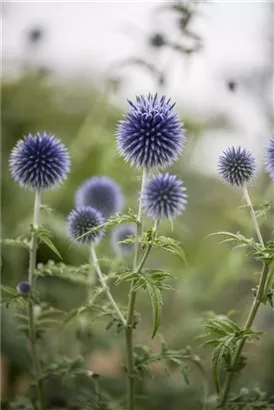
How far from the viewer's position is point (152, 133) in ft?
3.40

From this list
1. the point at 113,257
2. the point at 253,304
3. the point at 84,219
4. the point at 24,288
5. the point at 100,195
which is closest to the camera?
the point at 253,304

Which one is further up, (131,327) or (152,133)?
(152,133)

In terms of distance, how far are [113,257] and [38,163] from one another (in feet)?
3.16

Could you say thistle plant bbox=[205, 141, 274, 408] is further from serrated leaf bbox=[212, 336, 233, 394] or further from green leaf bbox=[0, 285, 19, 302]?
green leaf bbox=[0, 285, 19, 302]

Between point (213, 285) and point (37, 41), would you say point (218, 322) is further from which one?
point (37, 41)

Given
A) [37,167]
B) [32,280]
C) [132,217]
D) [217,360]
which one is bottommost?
[217,360]

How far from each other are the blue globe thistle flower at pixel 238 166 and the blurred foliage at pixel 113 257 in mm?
309

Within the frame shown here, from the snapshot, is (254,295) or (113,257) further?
(113,257)

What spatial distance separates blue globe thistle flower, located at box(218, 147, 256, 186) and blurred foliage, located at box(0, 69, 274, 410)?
0.31 meters

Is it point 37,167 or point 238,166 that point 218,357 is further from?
point 37,167

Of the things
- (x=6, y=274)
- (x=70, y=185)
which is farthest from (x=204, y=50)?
(x=6, y=274)

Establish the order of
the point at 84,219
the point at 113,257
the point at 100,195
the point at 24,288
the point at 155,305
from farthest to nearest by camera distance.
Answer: the point at 113,257
the point at 100,195
the point at 84,219
the point at 24,288
the point at 155,305

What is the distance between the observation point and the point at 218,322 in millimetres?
1031

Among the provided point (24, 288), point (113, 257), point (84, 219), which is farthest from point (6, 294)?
point (113, 257)
